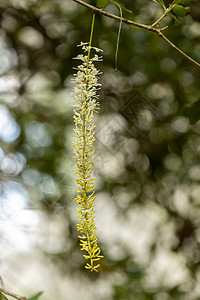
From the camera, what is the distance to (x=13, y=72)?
1.02 meters

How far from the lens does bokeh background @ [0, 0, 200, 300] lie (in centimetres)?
92

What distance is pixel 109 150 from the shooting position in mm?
1023

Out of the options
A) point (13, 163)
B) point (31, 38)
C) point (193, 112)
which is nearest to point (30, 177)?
point (13, 163)

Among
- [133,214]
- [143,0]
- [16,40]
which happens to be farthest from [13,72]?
[133,214]

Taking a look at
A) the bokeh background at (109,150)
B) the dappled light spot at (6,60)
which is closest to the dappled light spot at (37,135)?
the bokeh background at (109,150)

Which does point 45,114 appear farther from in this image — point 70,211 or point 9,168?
point 70,211

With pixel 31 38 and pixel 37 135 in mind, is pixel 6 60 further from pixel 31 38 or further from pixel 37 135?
pixel 37 135

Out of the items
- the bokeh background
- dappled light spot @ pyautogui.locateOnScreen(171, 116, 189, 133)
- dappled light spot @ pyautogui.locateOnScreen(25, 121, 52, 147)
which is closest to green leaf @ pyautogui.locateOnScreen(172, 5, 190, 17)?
the bokeh background

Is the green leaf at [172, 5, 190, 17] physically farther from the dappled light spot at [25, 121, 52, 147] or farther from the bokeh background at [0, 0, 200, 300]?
the dappled light spot at [25, 121, 52, 147]

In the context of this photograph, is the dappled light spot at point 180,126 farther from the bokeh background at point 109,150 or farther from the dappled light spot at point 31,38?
the dappled light spot at point 31,38

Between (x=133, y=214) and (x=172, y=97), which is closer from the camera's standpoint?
(x=172, y=97)

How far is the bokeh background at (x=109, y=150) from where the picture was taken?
92 cm

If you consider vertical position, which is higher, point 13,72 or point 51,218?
point 13,72

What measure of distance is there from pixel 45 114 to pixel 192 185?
46 cm
